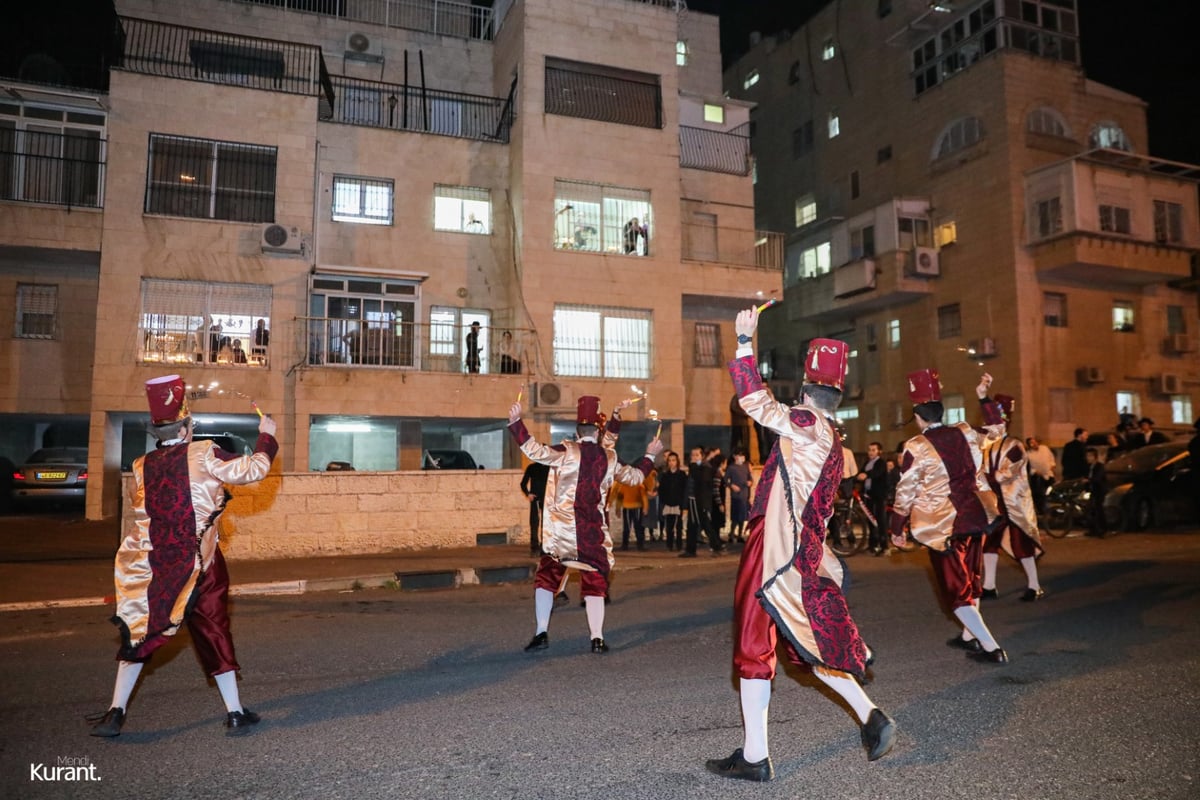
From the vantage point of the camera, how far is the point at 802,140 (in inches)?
1478

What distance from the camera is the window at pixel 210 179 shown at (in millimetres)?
18703

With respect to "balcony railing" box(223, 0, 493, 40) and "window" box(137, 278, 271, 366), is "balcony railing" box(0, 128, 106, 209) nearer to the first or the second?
"window" box(137, 278, 271, 366)

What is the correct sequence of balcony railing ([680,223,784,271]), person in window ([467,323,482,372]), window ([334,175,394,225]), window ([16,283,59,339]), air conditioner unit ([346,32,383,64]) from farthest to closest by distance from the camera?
balcony railing ([680,223,784,271]) → air conditioner unit ([346,32,383,64]) → window ([334,175,394,225]) → person in window ([467,323,482,372]) → window ([16,283,59,339])

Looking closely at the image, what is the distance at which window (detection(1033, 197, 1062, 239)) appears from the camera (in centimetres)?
2681

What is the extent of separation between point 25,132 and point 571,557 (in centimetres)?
1844

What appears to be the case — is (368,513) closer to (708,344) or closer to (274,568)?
(274,568)

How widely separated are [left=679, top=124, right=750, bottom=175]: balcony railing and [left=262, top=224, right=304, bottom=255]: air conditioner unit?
11.5m

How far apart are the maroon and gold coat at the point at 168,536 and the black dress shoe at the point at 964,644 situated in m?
5.44

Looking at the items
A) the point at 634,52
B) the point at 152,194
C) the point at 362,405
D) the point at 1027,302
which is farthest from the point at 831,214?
the point at 152,194

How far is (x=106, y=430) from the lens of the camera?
703 inches

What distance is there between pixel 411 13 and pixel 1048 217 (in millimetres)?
20858

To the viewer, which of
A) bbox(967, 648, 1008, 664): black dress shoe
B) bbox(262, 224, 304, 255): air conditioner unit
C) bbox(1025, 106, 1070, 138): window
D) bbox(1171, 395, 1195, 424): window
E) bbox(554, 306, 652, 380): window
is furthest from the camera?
bbox(1171, 395, 1195, 424): window

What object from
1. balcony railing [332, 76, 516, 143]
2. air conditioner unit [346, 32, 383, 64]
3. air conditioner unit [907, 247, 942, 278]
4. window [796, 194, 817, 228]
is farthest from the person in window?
window [796, 194, 817, 228]

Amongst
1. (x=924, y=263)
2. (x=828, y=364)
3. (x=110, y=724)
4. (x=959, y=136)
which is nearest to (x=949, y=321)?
(x=924, y=263)
